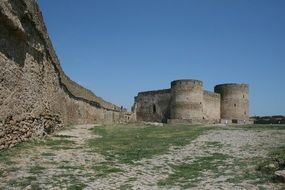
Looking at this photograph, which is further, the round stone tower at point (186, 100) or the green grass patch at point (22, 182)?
the round stone tower at point (186, 100)

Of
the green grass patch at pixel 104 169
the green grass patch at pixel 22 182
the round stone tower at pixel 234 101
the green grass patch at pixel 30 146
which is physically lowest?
the green grass patch at pixel 22 182

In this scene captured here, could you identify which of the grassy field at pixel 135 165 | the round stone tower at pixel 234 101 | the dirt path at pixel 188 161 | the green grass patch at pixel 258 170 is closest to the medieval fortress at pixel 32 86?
the grassy field at pixel 135 165

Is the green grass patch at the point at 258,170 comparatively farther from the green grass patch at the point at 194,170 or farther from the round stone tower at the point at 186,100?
the round stone tower at the point at 186,100

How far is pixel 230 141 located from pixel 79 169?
7.33 metres

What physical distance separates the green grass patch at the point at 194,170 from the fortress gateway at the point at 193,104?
22891 mm

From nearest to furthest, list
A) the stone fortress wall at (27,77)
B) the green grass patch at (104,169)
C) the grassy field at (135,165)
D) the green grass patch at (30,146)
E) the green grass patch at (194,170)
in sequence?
1. the grassy field at (135,165)
2. the green grass patch at (194,170)
3. the green grass patch at (104,169)
4. the green grass patch at (30,146)
5. the stone fortress wall at (27,77)

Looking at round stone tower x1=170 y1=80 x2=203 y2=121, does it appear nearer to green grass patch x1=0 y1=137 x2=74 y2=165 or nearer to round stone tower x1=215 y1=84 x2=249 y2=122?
round stone tower x1=215 y1=84 x2=249 y2=122

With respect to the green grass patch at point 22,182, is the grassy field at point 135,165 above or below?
above

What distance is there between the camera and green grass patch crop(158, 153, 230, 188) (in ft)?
25.2

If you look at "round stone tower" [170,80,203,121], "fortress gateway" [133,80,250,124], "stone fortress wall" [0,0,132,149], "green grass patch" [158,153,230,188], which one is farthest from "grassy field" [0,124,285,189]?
"round stone tower" [170,80,203,121]

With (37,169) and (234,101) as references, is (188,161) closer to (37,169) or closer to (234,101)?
(37,169)

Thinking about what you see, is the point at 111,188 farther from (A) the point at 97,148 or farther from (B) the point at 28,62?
(B) the point at 28,62

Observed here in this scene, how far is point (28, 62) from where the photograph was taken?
37.2ft

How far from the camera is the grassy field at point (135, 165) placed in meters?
7.31
